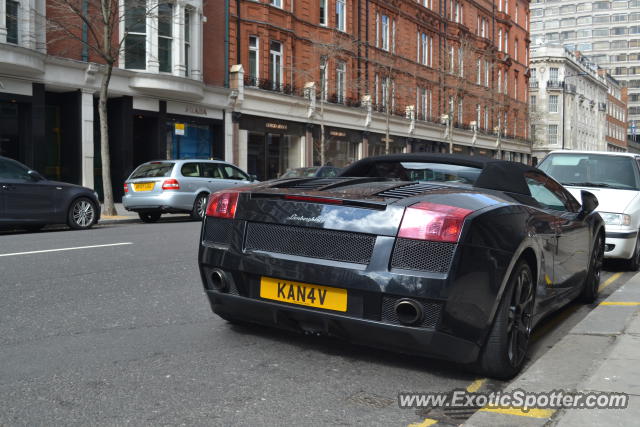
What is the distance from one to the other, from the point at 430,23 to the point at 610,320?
41884 mm

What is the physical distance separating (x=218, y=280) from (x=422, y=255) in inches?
57.9

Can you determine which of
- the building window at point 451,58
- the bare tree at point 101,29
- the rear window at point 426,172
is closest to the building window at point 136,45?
the bare tree at point 101,29

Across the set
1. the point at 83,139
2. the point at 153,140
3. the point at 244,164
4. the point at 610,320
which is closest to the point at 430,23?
the point at 244,164

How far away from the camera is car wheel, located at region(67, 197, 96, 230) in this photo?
1373 centimetres

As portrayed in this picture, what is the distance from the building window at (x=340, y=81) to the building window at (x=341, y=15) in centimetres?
203

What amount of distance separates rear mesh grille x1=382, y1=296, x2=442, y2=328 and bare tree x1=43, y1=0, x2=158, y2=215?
15.5m

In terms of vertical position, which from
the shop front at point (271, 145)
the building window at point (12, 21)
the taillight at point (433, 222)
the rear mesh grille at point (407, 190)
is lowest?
the taillight at point (433, 222)

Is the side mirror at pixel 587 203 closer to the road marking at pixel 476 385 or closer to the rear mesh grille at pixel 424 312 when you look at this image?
the road marking at pixel 476 385

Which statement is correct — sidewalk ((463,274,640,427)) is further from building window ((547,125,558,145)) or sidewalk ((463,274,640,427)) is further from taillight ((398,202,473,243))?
building window ((547,125,558,145))

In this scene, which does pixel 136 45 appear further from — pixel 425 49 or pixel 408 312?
pixel 425 49

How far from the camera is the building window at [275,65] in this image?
30.1 meters

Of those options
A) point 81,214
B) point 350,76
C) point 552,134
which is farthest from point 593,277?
point 552,134

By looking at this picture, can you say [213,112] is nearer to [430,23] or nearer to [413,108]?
[413,108]

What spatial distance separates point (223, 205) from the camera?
445 centimetres
